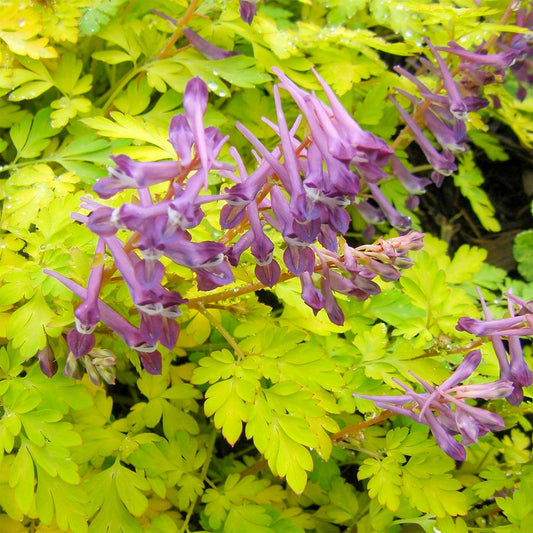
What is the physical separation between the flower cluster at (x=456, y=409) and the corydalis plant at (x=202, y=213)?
34cm

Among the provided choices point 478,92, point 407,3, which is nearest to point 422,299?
point 478,92

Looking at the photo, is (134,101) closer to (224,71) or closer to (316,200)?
(224,71)

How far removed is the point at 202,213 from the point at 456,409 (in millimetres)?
841

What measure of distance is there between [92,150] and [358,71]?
3.65ft

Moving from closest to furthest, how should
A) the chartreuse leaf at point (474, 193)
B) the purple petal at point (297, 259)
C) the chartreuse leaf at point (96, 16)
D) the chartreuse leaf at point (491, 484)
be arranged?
1. the purple petal at point (297, 259)
2. the chartreuse leaf at point (491, 484)
3. the chartreuse leaf at point (96, 16)
4. the chartreuse leaf at point (474, 193)

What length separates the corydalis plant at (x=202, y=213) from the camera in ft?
3.96

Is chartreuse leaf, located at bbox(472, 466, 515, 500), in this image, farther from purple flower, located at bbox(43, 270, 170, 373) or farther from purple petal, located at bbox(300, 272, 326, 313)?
purple flower, located at bbox(43, 270, 170, 373)

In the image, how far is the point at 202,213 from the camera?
4.56 ft

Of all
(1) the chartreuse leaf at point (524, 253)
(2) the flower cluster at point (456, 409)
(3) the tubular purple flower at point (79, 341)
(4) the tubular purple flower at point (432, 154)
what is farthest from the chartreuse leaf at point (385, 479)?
(1) the chartreuse leaf at point (524, 253)

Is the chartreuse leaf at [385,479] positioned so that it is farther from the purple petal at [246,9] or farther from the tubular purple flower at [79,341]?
the purple petal at [246,9]

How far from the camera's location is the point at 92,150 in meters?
2.11

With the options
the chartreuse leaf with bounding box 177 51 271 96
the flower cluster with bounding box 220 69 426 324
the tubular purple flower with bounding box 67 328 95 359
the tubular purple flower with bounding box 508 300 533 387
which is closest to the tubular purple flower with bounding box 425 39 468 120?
the chartreuse leaf with bounding box 177 51 271 96

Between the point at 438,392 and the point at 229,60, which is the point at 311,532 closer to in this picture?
the point at 438,392

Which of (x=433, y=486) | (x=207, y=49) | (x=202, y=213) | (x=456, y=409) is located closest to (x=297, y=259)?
(x=202, y=213)
